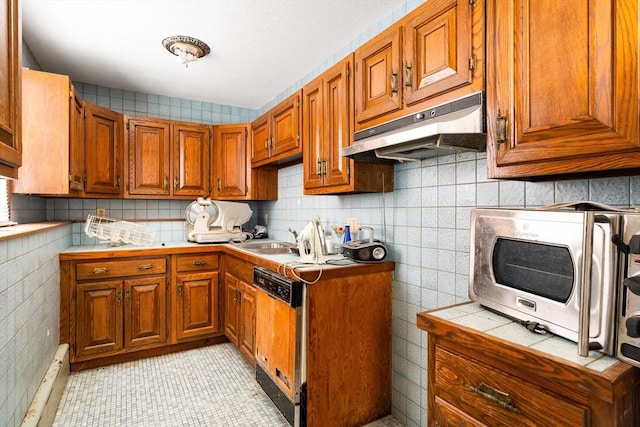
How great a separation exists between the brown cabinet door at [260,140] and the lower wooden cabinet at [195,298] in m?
1.01

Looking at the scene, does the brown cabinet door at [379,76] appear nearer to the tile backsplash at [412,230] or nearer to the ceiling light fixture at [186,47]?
the tile backsplash at [412,230]

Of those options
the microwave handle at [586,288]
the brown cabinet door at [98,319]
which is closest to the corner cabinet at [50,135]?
the brown cabinet door at [98,319]

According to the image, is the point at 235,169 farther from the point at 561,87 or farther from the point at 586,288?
the point at 586,288

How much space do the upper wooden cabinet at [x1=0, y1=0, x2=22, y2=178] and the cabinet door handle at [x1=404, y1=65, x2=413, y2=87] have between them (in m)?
1.45

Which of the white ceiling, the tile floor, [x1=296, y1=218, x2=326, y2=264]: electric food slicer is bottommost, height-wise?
the tile floor

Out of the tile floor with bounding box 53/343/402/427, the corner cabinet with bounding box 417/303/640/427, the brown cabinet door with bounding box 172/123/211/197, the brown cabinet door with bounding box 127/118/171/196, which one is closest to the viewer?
the corner cabinet with bounding box 417/303/640/427

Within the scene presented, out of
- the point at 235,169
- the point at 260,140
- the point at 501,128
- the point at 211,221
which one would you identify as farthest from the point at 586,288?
the point at 235,169

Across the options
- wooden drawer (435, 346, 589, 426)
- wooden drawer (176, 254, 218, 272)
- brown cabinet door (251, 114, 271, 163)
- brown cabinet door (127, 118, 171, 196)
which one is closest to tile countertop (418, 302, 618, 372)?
wooden drawer (435, 346, 589, 426)

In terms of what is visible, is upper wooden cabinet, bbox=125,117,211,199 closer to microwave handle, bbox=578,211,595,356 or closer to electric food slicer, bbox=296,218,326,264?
electric food slicer, bbox=296,218,326,264

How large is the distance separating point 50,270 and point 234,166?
67.4 inches

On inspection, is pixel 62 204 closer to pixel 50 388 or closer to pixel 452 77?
pixel 50 388

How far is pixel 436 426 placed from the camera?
1.17 meters

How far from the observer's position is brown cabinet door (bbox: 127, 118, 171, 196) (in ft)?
10.1

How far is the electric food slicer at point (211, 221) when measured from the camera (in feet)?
10.3
